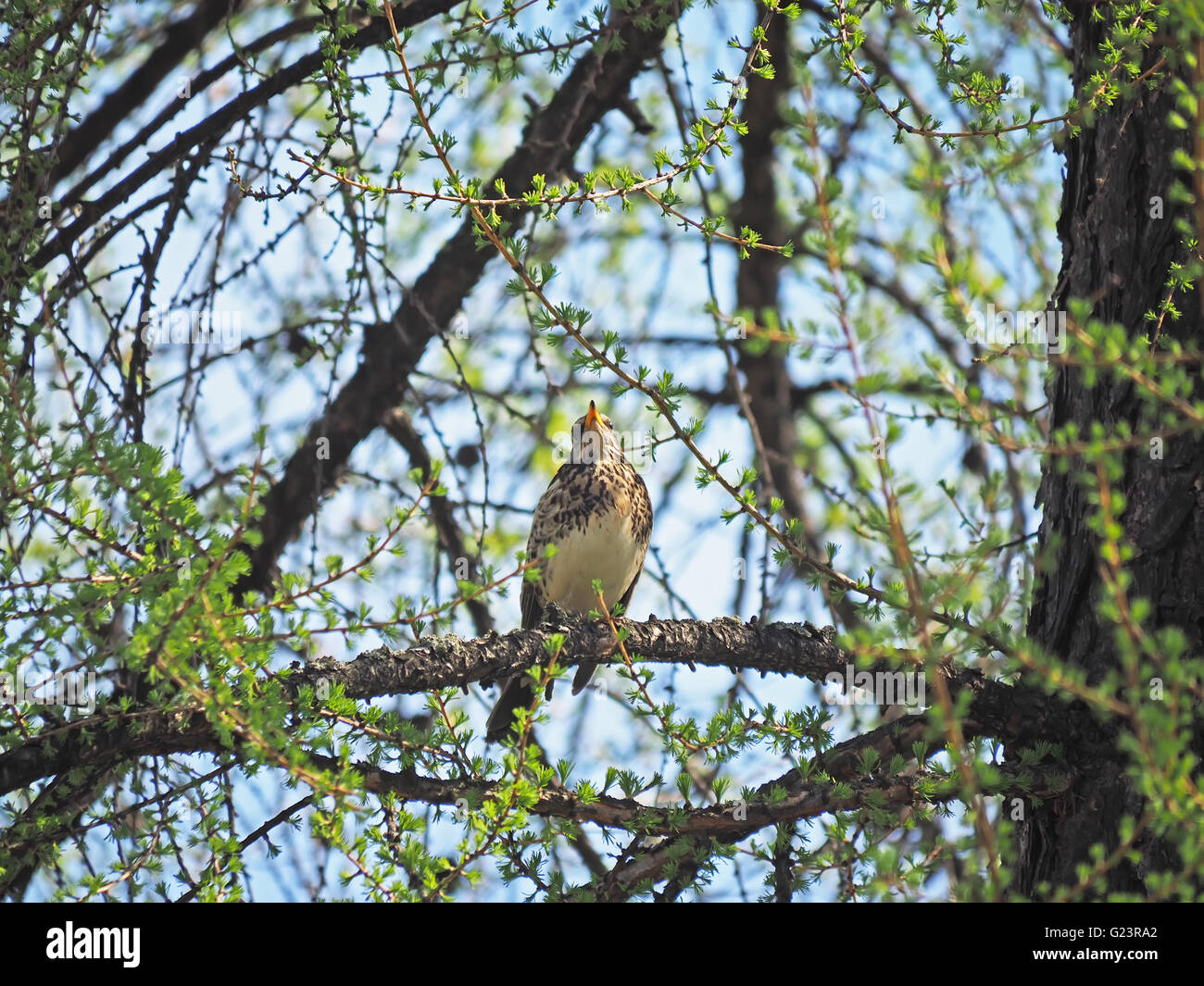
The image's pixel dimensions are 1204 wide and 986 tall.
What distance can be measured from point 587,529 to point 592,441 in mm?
442

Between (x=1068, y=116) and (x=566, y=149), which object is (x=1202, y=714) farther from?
(x=566, y=149)

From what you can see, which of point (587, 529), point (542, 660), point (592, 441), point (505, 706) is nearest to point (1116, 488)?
point (542, 660)

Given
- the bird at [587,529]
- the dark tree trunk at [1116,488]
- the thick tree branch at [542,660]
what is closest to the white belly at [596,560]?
the bird at [587,529]

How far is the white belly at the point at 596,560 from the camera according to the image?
4930mm

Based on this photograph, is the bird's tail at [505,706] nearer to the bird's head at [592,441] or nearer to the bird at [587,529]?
the bird at [587,529]

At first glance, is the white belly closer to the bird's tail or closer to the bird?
the bird

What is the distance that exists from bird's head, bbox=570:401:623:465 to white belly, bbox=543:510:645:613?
330 millimetres

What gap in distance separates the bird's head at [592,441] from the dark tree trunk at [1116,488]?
2276 mm

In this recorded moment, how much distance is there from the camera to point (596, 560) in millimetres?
5000

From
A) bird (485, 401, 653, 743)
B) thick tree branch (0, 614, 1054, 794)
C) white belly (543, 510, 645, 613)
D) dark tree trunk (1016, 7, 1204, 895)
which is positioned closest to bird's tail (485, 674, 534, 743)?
bird (485, 401, 653, 743)

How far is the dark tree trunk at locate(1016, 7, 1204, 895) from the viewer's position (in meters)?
2.70

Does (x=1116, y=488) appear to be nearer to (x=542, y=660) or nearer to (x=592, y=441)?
(x=542, y=660)

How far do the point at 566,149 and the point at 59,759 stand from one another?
2708mm

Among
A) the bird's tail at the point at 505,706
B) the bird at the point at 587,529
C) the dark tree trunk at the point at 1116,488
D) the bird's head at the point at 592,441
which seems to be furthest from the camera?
the bird's head at the point at 592,441
